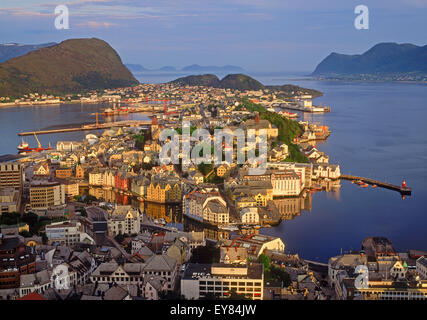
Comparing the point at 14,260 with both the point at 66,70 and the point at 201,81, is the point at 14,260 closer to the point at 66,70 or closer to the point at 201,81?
the point at 66,70

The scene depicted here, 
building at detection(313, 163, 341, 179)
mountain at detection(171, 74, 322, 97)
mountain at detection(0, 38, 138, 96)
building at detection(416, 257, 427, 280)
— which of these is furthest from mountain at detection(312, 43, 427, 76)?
building at detection(416, 257, 427, 280)

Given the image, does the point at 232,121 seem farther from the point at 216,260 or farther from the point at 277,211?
the point at 216,260

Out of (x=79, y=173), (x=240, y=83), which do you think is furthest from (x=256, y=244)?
(x=240, y=83)

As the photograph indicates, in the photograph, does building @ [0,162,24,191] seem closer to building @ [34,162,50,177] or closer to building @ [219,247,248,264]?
building @ [34,162,50,177]

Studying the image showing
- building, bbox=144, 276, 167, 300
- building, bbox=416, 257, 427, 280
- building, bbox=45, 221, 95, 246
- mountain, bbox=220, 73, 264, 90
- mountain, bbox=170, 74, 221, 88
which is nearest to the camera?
building, bbox=144, 276, 167, 300

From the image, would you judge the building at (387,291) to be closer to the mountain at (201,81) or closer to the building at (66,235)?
the building at (66,235)

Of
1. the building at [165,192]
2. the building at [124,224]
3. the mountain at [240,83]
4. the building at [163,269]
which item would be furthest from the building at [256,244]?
the mountain at [240,83]
